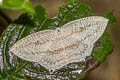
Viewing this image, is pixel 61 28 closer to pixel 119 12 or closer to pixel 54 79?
pixel 54 79

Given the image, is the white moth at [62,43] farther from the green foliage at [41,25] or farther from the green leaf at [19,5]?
the green leaf at [19,5]

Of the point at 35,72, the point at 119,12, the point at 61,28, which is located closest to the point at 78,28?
the point at 61,28

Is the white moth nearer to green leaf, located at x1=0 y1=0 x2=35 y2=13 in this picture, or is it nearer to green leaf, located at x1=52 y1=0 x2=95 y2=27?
green leaf, located at x1=52 y1=0 x2=95 y2=27

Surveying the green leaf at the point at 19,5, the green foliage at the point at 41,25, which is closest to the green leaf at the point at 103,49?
the green foliage at the point at 41,25

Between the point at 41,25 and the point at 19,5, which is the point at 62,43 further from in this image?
the point at 19,5

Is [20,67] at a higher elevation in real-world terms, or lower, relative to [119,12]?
lower

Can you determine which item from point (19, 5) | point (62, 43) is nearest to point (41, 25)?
point (62, 43)

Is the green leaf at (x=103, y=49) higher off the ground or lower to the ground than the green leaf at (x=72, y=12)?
lower
